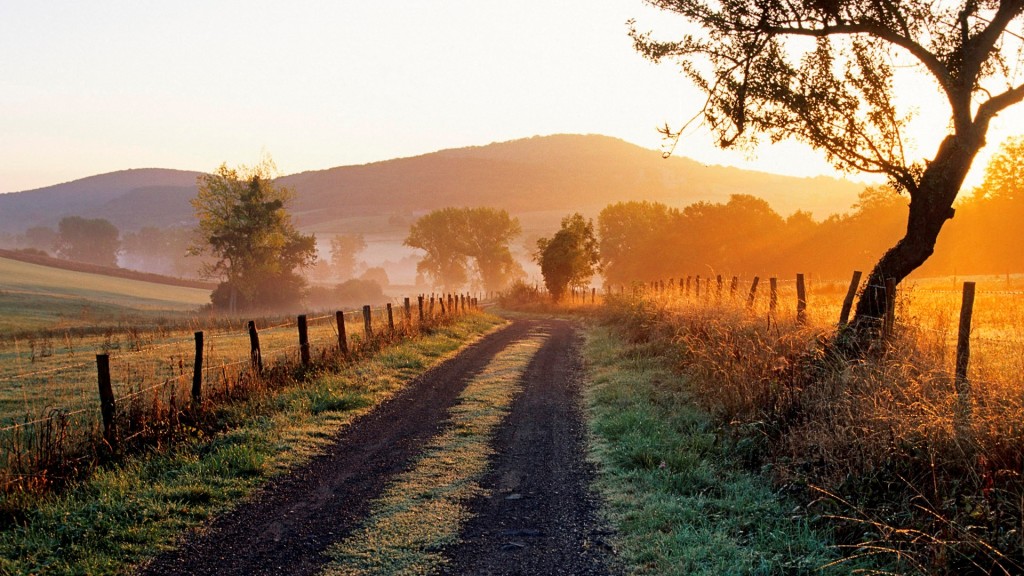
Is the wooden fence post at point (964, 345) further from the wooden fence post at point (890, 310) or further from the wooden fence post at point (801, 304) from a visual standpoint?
the wooden fence post at point (801, 304)

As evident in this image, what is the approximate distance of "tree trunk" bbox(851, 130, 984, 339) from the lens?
10.1 meters

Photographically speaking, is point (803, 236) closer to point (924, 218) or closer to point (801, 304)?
point (801, 304)

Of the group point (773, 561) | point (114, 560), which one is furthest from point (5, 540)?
point (773, 561)

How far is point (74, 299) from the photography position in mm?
50688

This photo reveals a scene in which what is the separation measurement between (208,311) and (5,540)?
5958cm

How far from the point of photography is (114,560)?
552 centimetres

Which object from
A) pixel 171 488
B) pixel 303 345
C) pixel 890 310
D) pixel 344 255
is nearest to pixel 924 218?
pixel 890 310

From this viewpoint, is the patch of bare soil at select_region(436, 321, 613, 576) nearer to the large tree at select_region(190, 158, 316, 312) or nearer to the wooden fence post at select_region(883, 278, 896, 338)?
the wooden fence post at select_region(883, 278, 896, 338)

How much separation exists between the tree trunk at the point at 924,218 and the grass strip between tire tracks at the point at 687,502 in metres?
3.57

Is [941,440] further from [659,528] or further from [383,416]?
[383,416]

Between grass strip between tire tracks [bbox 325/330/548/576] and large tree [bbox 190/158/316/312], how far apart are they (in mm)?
53148

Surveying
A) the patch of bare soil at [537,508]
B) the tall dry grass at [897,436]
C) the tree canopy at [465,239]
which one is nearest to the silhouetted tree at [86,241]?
the tree canopy at [465,239]

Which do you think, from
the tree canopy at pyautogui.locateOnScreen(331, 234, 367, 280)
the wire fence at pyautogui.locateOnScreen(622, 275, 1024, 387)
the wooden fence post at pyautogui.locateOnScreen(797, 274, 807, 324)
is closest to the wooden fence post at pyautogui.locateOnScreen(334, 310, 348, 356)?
the wire fence at pyautogui.locateOnScreen(622, 275, 1024, 387)

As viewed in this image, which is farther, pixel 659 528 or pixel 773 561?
pixel 659 528
